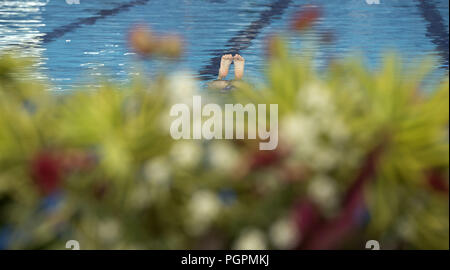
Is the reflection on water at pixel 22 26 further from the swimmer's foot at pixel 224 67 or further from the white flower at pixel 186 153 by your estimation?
the white flower at pixel 186 153

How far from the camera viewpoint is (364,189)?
106 centimetres

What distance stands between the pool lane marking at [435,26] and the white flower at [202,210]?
4.70 m

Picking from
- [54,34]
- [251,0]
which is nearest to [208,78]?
[54,34]

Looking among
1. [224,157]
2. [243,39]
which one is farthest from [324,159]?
[243,39]

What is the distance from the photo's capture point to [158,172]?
3.55 feet

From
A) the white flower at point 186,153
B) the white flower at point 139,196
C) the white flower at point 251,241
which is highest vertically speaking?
the white flower at point 186,153

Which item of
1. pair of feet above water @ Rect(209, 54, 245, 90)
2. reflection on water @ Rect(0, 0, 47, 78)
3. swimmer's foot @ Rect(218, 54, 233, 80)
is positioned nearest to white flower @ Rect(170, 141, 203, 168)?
pair of feet above water @ Rect(209, 54, 245, 90)

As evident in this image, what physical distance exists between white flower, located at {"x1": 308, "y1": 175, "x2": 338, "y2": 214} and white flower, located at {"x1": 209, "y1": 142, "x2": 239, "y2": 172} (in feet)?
0.45

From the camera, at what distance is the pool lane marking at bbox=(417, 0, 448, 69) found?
6155 millimetres

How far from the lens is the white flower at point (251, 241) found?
1052mm

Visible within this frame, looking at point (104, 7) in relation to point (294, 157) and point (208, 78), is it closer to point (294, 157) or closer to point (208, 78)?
point (208, 78)

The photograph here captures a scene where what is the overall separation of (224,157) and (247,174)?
0.18 ft

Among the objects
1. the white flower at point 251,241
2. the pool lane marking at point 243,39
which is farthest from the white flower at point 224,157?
the pool lane marking at point 243,39

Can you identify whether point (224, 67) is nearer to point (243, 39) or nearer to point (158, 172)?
point (243, 39)
